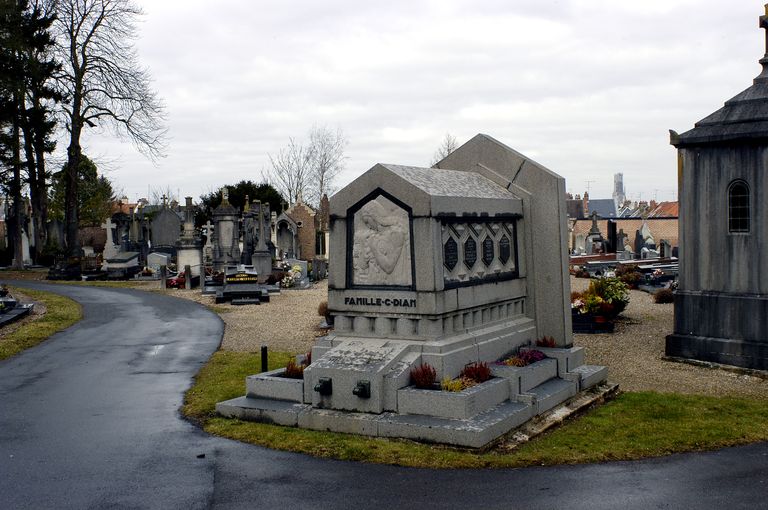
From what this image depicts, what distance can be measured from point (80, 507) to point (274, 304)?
1875 centimetres

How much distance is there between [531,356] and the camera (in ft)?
33.4

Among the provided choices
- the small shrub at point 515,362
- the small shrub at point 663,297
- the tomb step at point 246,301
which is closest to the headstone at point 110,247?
the tomb step at point 246,301

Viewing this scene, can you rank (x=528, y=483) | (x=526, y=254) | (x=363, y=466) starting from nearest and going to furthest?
1. (x=528, y=483)
2. (x=363, y=466)
3. (x=526, y=254)

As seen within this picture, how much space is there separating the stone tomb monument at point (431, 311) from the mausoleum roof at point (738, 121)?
410cm

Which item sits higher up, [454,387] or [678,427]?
[454,387]

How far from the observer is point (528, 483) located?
6.73 metres

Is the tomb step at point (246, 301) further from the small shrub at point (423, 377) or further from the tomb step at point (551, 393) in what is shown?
the small shrub at point (423, 377)

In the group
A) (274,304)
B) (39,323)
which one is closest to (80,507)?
(39,323)

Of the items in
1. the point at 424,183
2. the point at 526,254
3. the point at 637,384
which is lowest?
the point at 637,384

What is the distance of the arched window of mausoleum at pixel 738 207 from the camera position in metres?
12.7

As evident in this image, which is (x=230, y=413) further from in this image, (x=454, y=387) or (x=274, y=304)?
(x=274, y=304)

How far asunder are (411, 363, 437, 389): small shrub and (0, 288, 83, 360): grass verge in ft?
31.6

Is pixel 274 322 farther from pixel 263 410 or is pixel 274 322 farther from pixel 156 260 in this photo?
pixel 156 260

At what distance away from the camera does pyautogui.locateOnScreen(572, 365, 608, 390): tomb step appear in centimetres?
1038
